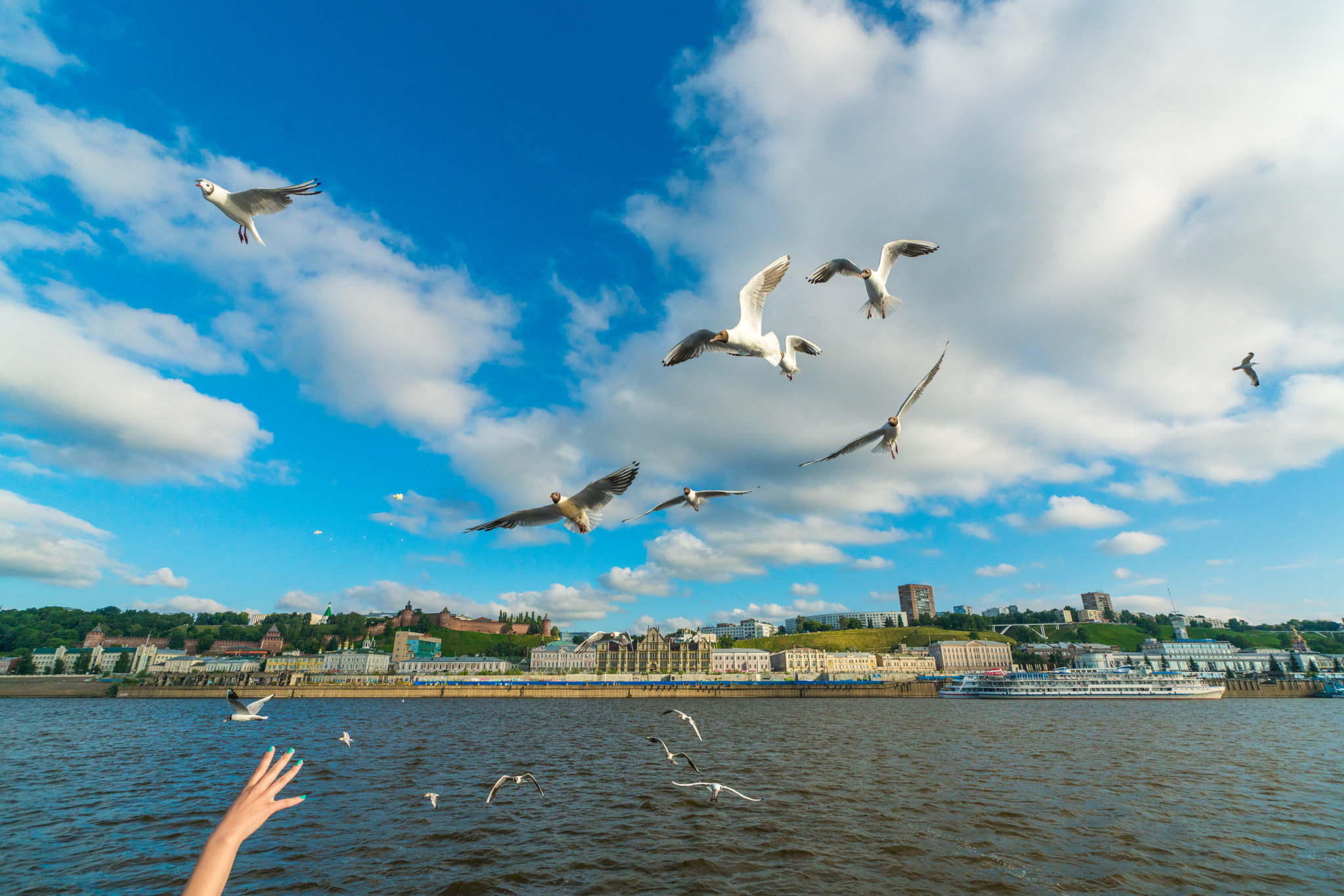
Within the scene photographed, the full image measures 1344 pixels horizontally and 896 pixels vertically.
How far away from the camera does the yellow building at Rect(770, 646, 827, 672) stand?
6275 inches

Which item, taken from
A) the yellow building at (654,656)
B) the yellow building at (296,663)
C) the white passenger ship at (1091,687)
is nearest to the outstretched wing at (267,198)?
the white passenger ship at (1091,687)

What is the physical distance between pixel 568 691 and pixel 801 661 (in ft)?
251

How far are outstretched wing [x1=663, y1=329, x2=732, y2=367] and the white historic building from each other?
15907 cm

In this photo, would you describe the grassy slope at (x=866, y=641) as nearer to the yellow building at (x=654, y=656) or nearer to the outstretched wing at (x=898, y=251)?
the yellow building at (x=654, y=656)

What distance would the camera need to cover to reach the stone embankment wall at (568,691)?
4156 inches

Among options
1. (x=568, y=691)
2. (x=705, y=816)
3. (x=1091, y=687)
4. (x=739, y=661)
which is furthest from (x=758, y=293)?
(x=739, y=661)

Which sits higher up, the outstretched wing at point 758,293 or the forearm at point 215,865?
the outstretched wing at point 758,293

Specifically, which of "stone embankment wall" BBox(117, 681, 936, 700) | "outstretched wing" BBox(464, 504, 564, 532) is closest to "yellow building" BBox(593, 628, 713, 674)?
"stone embankment wall" BBox(117, 681, 936, 700)

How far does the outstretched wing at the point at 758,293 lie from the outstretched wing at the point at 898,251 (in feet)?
9.94

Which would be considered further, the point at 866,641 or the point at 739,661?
the point at 866,641

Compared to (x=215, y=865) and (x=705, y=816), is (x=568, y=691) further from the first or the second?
(x=215, y=865)

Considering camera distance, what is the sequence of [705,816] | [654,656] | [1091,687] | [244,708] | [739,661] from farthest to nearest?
[739,661], [654,656], [1091,687], [705,816], [244,708]

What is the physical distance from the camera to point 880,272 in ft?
45.2

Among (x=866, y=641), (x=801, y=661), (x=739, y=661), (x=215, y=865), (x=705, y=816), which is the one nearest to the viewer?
(x=215, y=865)
